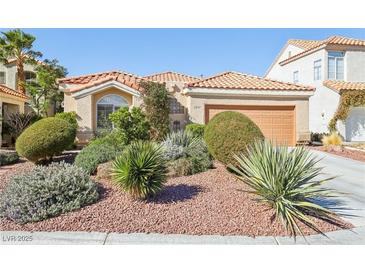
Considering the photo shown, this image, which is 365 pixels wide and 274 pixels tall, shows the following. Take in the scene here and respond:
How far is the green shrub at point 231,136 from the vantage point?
25.0ft

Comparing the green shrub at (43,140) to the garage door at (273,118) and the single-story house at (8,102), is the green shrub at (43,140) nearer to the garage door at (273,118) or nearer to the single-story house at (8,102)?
the single-story house at (8,102)

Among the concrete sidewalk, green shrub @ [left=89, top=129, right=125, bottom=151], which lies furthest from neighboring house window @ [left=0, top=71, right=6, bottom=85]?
the concrete sidewalk

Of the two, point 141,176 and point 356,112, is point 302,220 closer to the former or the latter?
point 141,176

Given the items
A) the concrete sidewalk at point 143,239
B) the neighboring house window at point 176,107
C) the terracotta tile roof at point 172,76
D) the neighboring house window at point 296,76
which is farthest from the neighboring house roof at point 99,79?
the neighboring house window at point 296,76

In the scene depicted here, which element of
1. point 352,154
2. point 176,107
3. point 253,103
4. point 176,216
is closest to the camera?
point 176,216

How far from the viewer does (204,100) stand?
625 inches

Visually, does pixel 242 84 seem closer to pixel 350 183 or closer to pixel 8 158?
pixel 350 183

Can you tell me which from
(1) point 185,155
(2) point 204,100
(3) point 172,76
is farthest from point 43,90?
(1) point 185,155

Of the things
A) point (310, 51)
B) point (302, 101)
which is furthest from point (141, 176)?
point (310, 51)

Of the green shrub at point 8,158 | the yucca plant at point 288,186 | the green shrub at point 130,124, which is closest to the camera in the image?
the yucca plant at point 288,186

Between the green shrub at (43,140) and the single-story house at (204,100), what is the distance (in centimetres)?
487

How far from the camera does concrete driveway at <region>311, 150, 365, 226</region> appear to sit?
6.34 metres

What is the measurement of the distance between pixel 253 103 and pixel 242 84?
4.33ft

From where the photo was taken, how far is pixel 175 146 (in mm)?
9469
